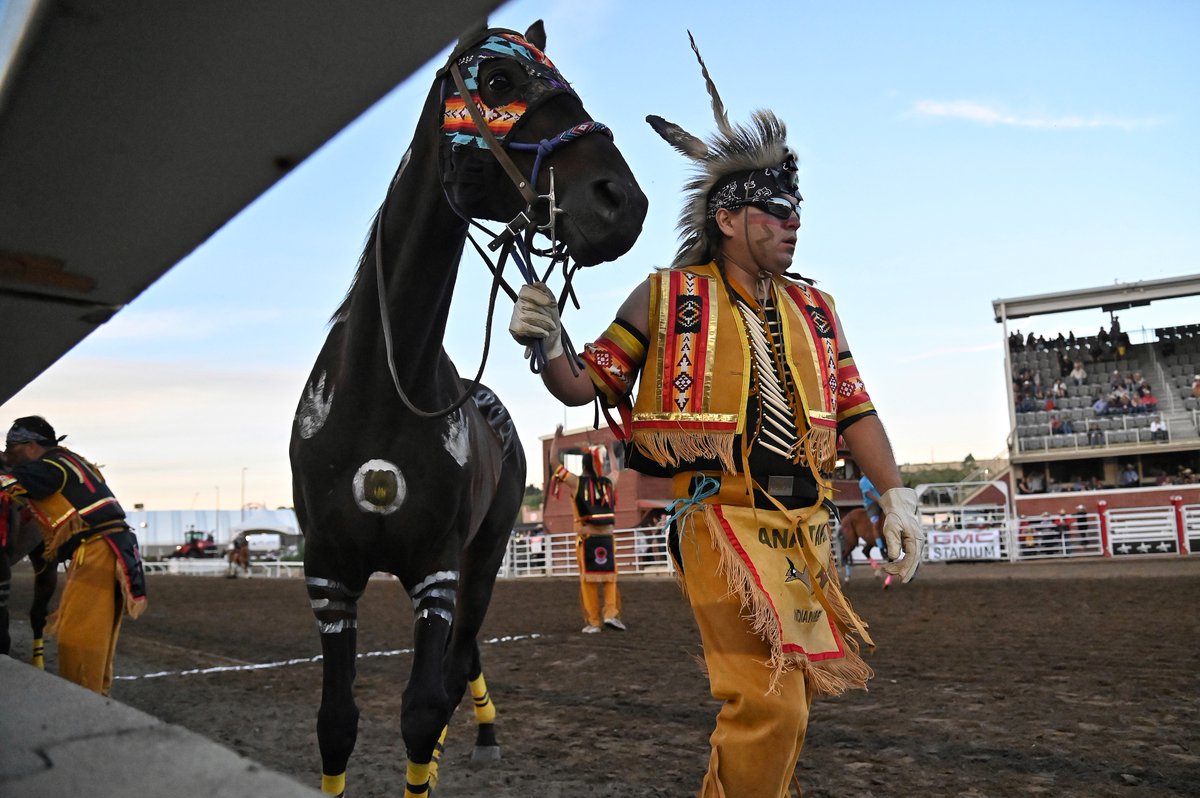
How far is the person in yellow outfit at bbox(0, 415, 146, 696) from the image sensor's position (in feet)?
18.5

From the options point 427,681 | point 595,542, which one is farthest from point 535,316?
point 595,542

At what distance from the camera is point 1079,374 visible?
32.0 m

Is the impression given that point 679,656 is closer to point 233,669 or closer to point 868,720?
point 868,720

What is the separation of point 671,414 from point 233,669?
279 inches

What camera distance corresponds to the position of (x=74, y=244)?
1.32m

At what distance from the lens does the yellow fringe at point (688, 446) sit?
8.53 feet

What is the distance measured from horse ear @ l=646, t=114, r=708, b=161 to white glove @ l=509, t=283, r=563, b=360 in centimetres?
95

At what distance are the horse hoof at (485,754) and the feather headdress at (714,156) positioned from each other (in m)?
2.93

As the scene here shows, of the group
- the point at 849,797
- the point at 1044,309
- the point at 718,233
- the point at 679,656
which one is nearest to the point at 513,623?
the point at 679,656

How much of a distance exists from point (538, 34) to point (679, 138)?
68 centimetres

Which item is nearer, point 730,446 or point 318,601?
point 730,446

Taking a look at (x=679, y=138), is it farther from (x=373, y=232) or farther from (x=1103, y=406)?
(x=1103, y=406)

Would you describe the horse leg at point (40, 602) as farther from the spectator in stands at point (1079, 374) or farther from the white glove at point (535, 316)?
the spectator in stands at point (1079, 374)

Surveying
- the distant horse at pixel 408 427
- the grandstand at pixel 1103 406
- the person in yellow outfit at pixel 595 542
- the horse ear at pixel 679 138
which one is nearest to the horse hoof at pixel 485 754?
the distant horse at pixel 408 427
